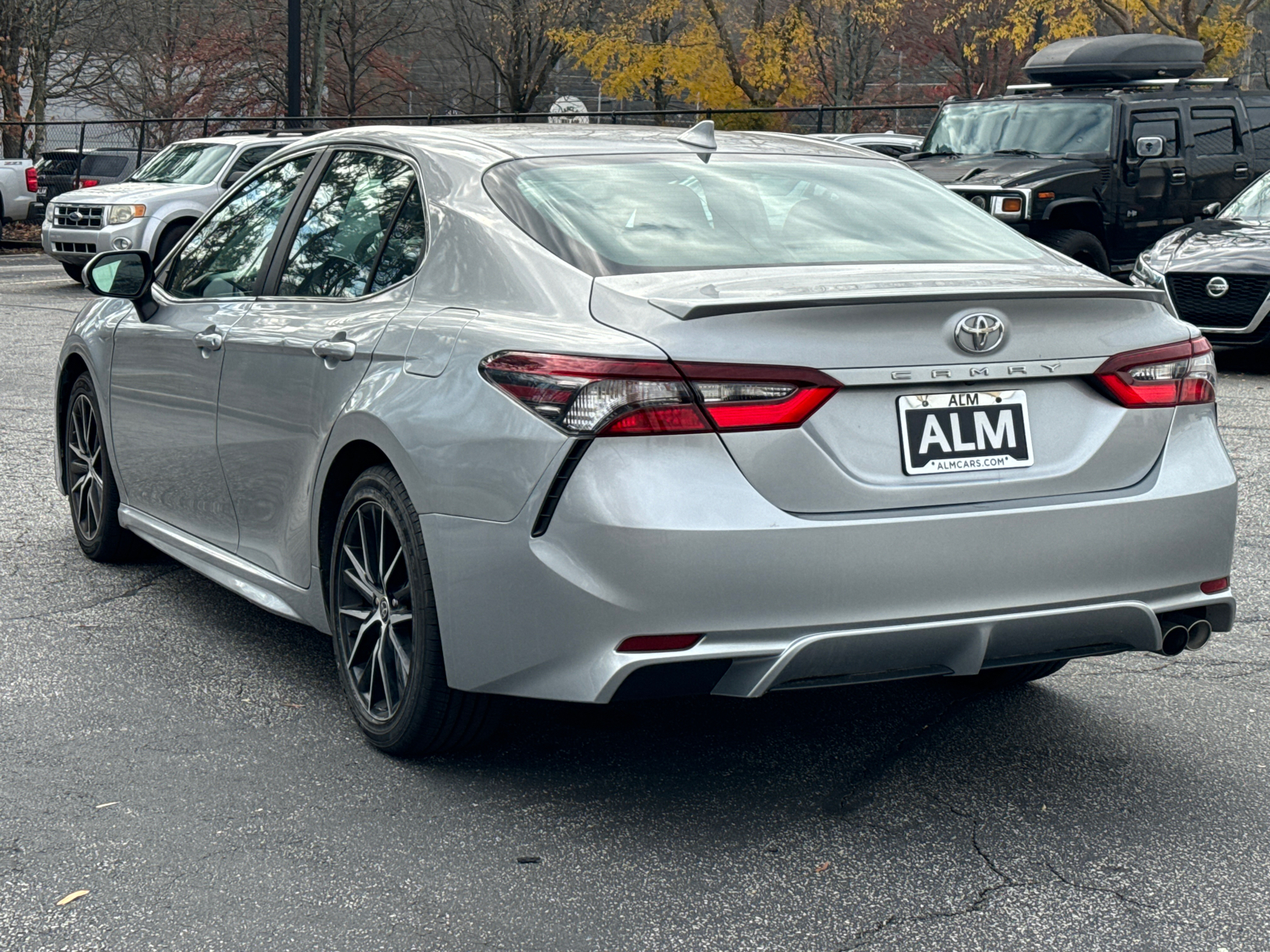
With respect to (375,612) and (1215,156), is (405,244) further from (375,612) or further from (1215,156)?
(1215,156)

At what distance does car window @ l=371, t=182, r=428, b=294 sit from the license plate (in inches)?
56.9

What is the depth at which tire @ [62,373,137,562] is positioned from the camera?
238 inches

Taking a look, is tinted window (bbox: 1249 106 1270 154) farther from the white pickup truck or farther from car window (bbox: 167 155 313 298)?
the white pickup truck

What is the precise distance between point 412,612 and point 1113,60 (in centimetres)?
1430

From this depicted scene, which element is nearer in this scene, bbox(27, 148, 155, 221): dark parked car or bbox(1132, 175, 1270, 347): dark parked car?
bbox(1132, 175, 1270, 347): dark parked car

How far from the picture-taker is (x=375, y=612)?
163 inches

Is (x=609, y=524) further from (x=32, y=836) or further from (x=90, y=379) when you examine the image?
(x=90, y=379)

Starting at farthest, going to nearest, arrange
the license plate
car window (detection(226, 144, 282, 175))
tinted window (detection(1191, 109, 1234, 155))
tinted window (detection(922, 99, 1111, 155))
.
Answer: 1. car window (detection(226, 144, 282, 175))
2. tinted window (detection(1191, 109, 1234, 155))
3. tinted window (detection(922, 99, 1111, 155))
4. the license plate

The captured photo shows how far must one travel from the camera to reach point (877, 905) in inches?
128

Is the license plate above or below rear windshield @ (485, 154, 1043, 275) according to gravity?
below

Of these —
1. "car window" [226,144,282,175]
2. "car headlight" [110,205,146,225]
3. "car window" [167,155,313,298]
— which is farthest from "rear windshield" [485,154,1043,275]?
"car window" [226,144,282,175]

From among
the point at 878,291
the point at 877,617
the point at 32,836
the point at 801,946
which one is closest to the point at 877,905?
the point at 801,946

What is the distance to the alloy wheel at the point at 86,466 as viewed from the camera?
612 cm

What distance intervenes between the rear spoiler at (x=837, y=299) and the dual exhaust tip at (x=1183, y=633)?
0.81 metres
